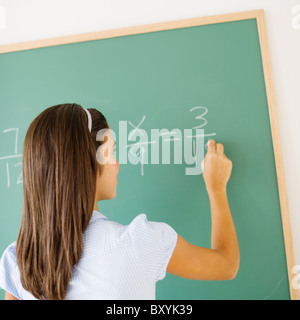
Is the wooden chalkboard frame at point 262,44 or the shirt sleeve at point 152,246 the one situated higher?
the wooden chalkboard frame at point 262,44

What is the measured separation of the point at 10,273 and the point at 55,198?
239mm

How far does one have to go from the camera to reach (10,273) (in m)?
0.67

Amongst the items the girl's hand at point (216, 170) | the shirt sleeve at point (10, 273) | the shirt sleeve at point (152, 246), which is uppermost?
the girl's hand at point (216, 170)

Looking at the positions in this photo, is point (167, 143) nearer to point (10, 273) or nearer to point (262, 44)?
point (262, 44)

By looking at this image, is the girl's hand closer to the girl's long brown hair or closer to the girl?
the girl

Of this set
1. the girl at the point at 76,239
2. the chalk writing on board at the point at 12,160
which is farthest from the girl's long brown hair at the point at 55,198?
the chalk writing on board at the point at 12,160

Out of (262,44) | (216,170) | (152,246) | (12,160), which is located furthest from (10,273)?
(262,44)

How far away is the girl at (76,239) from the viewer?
0.58 m

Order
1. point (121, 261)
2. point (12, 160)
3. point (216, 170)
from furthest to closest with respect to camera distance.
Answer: point (12, 160) → point (216, 170) → point (121, 261)

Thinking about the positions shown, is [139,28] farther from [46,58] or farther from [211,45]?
[46,58]

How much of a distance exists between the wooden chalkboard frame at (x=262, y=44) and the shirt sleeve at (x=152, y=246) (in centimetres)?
40

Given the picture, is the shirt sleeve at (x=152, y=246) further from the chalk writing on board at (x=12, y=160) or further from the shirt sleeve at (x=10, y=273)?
the chalk writing on board at (x=12, y=160)

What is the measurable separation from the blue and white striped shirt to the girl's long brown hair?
0.9 inches
